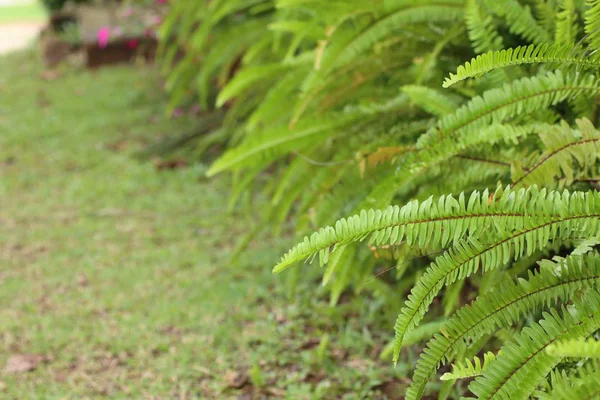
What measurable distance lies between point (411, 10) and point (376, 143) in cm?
34

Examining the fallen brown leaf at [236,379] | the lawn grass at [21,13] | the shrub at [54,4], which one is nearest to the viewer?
the fallen brown leaf at [236,379]

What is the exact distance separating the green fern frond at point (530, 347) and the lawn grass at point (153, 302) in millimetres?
773

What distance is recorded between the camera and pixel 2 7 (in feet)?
47.1

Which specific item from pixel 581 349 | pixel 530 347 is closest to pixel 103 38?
pixel 530 347

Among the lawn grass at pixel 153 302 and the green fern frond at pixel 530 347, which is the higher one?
the green fern frond at pixel 530 347

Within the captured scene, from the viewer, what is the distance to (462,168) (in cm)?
159

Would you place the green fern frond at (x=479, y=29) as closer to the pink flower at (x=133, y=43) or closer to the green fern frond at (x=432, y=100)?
the green fern frond at (x=432, y=100)

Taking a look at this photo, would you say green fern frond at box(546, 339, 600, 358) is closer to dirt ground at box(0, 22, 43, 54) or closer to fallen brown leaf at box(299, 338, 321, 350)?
fallen brown leaf at box(299, 338, 321, 350)

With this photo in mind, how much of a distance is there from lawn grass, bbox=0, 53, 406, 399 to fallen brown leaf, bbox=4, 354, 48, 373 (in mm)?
18

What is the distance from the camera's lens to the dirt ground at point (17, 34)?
9291 millimetres

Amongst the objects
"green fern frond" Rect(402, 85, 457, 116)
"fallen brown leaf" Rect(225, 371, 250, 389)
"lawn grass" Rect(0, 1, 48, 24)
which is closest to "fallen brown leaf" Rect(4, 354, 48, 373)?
"fallen brown leaf" Rect(225, 371, 250, 389)

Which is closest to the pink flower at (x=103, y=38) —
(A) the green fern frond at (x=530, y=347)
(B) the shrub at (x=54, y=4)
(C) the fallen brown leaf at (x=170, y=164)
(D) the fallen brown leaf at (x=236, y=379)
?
(B) the shrub at (x=54, y=4)

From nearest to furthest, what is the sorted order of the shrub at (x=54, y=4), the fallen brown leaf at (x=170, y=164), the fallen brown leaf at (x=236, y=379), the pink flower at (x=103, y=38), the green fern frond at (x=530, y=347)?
the green fern frond at (x=530, y=347), the fallen brown leaf at (x=236, y=379), the fallen brown leaf at (x=170, y=164), the pink flower at (x=103, y=38), the shrub at (x=54, y=4)

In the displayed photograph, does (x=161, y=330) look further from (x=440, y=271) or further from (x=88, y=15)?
(x=88, y=15)
